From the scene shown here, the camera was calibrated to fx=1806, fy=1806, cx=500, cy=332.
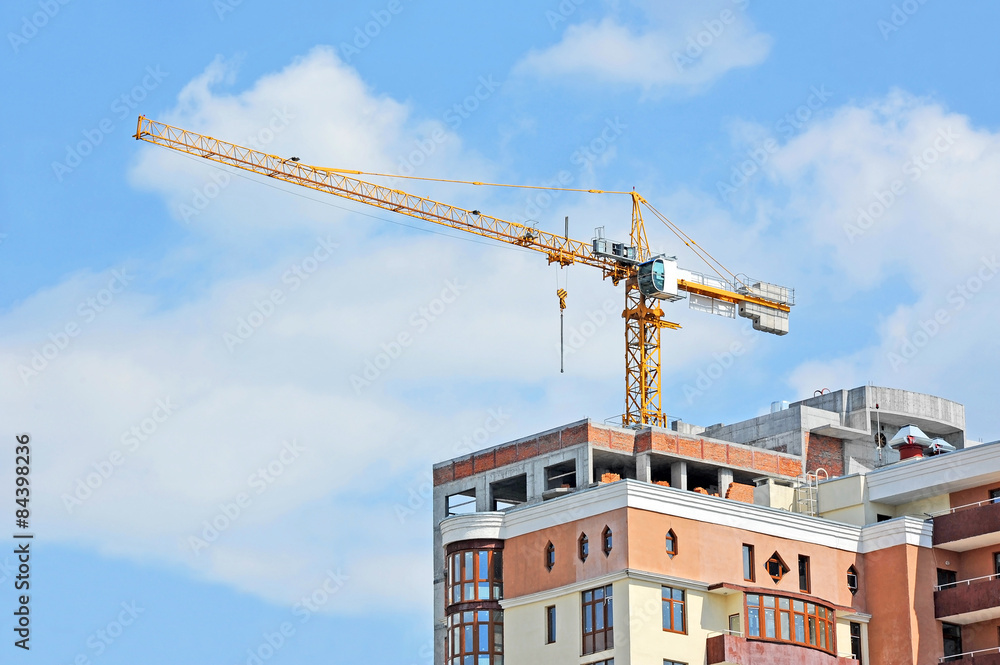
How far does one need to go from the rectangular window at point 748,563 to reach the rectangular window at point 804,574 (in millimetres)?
2834

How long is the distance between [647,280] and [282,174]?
30452 millimetres

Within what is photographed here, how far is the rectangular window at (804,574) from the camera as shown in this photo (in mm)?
84438

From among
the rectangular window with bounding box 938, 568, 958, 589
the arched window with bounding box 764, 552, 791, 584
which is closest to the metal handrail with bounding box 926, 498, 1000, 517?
the rectangular window with bounding box 938, 568, 958, 589

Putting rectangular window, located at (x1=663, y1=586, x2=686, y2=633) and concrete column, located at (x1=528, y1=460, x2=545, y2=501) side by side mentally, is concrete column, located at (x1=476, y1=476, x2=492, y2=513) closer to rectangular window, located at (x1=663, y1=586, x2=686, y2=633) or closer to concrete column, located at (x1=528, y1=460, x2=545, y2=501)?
concrete column, located at (x1=528, y1=460, x2=545, y2=501)

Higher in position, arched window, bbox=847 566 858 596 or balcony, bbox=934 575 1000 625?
arched window, bbox=847 566 858 596

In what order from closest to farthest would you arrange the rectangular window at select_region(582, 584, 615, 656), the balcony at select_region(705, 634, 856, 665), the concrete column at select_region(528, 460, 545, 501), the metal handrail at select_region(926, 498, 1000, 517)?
the rectangular window at select_region(582, 584, 615, 656) → the balcony at select_region(705, 634, 856, 665) → the metal handrail at select_region(926, 498, 1000, 517) → the concrete column at select_region(528, 460, 545, 501)

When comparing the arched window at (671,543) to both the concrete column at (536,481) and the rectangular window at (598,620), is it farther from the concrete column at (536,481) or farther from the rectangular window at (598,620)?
the concrete column at (536,481)

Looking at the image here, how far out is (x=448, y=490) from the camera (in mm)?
116438

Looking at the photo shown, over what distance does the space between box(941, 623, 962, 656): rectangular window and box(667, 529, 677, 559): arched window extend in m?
14.3

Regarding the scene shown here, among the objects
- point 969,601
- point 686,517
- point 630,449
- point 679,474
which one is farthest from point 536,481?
point 969,601

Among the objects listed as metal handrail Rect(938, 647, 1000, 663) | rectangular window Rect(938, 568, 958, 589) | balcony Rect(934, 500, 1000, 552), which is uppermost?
balcony Rect(934, 500, 1000, 552)

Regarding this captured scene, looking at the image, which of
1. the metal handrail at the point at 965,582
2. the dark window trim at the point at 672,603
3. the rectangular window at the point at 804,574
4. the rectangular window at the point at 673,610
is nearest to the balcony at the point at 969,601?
the metal handrail at the point at 965,582

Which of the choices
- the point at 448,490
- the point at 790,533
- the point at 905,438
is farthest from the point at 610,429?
the point at 790,533

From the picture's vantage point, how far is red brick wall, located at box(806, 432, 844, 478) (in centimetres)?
11762
